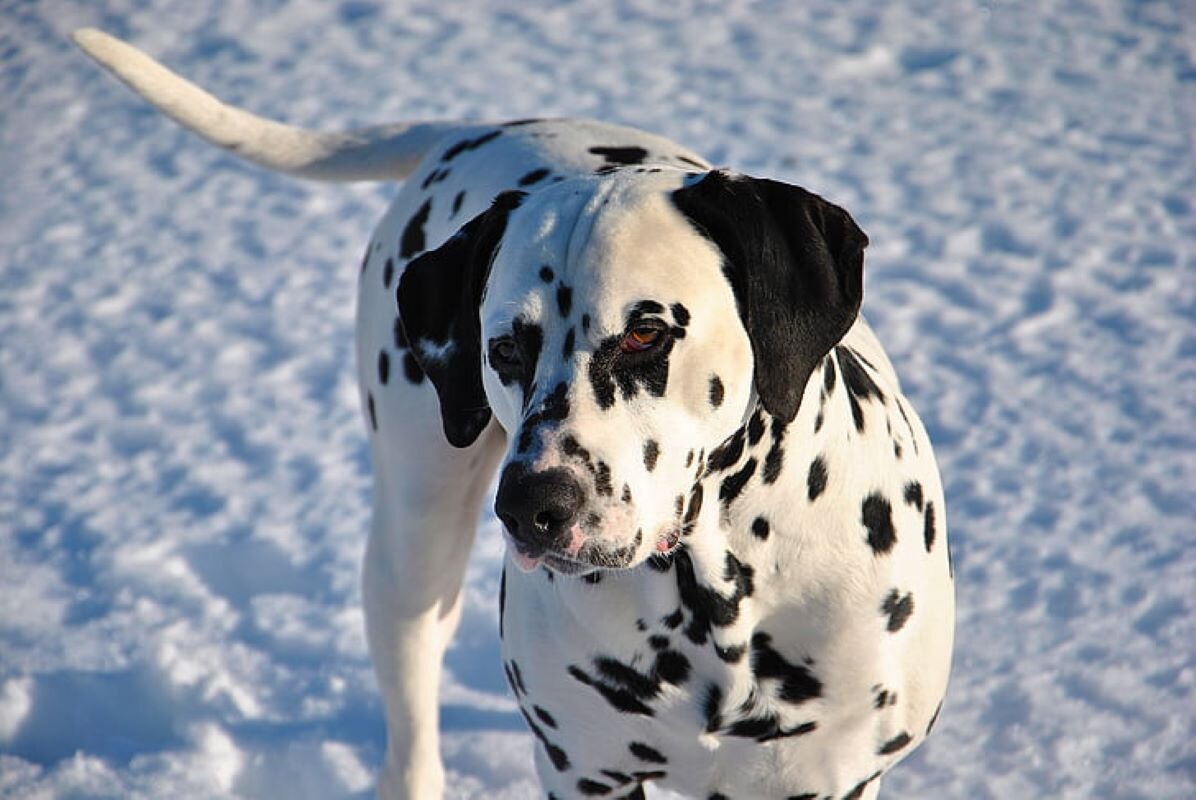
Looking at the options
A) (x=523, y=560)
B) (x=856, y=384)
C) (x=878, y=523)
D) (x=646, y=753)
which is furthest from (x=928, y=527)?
(x=523, y=560)

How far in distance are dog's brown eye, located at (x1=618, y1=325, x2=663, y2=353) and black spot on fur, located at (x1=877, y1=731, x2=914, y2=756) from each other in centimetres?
111

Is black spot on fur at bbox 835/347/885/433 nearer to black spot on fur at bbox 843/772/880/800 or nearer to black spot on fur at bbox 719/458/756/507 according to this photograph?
black spot on fur at bbox 719/458/756/507

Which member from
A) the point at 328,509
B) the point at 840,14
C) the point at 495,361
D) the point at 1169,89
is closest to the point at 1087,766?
the point at 495,361

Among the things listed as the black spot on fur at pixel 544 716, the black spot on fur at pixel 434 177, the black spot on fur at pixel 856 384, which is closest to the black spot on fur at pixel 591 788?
the black spot on fur at pixel 544 716

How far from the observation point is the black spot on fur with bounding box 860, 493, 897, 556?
100 inches

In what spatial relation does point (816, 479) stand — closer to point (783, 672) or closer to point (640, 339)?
point (783, 672)

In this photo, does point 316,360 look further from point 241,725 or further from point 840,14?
point 840,14

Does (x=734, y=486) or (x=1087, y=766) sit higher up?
(x=734, y=486)

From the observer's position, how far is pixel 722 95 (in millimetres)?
7480

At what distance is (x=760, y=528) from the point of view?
243cm

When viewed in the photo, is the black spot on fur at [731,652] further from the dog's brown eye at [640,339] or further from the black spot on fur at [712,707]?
the dog's brown eye at [640,339]

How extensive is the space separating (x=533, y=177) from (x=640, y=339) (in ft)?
3.22

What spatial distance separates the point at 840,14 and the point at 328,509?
4804 millimetres

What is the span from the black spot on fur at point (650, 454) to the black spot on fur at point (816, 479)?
15.4 inches
